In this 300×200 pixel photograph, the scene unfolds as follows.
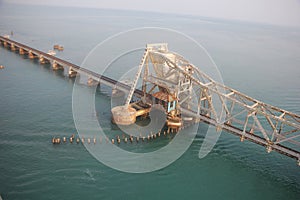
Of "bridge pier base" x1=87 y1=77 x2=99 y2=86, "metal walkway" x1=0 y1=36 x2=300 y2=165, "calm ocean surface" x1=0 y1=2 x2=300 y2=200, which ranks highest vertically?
"metal walkway" x1=0 y1=36 x2=300 y2=165

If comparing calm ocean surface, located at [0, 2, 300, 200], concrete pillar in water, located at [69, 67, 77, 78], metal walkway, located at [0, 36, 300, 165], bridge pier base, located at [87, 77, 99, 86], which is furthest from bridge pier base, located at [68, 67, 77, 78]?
calm ocean surface, located at [0, 2, 300, 200]

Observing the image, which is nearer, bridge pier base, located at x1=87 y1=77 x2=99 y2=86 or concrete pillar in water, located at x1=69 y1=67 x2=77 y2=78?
bridge pier base, located at x1=87 y1=77 x2=99 y2=86

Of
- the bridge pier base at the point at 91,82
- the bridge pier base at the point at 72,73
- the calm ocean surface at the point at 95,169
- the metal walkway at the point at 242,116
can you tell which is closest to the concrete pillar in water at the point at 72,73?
the bridge pier base at the point at 72,73

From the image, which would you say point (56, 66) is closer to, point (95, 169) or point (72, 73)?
point (72, 73)

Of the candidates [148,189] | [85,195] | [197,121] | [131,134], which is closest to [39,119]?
[131,134]

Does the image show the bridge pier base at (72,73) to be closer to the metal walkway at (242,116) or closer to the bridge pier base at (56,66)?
the metal walkway at (242,116)

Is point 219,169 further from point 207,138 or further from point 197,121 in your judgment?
point 197,121

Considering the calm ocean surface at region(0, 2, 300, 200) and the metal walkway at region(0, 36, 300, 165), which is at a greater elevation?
the metal walkway at region(0, 36, 300, 165)

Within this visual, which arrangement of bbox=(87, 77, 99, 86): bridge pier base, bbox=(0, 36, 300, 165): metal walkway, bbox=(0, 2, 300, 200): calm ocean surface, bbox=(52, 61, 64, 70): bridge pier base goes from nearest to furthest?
bbox=(0, 2, 300, 200): calm ocean surface < bbox=(0, 36, 300, 165): metal walkway < bbox=(87, 77, 99, 86): bridge pier base < bbox=(52, 61, 64, 70): bridge pier base

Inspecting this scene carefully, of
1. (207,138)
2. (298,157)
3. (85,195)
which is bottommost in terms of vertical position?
(85,195)

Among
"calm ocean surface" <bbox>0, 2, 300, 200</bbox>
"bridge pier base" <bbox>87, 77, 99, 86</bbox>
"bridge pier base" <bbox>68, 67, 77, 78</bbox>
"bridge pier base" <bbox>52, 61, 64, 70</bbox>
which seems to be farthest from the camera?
"bridge pier base" <bbox>52, 61, 64, 70</bbox>

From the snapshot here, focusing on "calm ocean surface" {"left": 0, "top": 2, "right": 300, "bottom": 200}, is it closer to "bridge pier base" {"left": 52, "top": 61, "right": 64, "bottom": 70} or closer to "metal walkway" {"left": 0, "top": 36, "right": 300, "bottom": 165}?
"metal walkway" {"left": 0, "top": 36, "right": 300, "bottom": 165}
